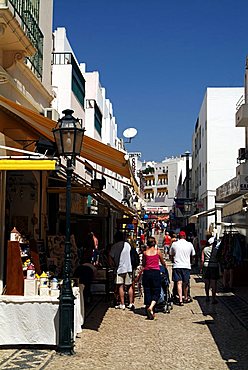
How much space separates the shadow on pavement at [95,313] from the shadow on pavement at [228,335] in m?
1.88

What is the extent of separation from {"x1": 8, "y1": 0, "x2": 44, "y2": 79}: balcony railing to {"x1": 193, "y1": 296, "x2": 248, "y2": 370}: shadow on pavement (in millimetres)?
6290

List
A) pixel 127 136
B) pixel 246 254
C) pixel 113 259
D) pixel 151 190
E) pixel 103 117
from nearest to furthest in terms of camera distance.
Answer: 1. pixel 113 259
2. pixel 246 254
3. pixel 103 117
4. pixel 127 136
5. pixel 151 190

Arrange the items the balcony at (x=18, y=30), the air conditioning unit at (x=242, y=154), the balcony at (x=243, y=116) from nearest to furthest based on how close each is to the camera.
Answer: the balcony at (x=18, y=30) → the balcony at (x=243, y=116) → the air conditioning unit at (x=242, y=154)

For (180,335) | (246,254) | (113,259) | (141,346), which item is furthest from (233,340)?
(246,254)

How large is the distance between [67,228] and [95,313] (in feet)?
13.1

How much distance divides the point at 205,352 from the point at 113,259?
14.8ft

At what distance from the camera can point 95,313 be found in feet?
38.8

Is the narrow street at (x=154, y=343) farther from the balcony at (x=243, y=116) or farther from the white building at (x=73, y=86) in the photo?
the balcony at (x=243, y=116)

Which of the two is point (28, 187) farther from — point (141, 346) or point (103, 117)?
A: point (103, 117)

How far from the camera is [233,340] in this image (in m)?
9.19

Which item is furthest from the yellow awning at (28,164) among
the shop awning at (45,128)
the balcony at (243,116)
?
the balcony at (243,116)

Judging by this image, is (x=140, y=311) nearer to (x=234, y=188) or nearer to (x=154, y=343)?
(x=154, y=343)

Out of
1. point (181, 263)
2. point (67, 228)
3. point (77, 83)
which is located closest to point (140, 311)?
point (181, 263)

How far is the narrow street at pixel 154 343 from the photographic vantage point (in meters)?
7.51
